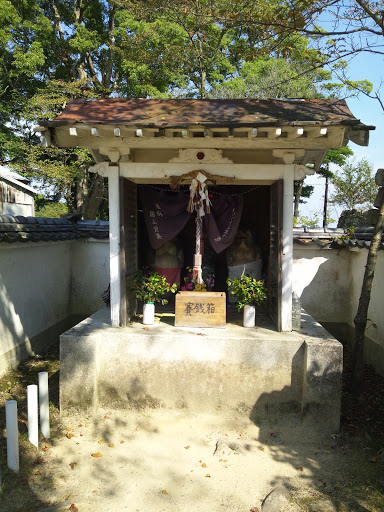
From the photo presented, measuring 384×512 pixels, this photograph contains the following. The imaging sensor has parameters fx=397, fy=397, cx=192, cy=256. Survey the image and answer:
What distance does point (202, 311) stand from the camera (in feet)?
22.3

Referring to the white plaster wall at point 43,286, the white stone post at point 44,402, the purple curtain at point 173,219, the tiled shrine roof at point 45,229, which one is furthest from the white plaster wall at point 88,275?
the white stone post at point 44,402

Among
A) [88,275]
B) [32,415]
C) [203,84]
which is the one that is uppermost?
[203,84]

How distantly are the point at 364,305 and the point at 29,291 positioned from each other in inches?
264

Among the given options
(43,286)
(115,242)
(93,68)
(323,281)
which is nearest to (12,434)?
(115,242)

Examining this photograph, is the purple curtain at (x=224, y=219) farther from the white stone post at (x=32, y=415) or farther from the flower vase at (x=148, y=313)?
the white stone post at (x=32, y=415)

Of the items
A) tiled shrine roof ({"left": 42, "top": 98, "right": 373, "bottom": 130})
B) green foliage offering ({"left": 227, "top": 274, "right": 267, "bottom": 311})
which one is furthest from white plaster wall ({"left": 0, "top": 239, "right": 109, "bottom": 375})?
green foliage offering ({"left": 227, "top": 274, "right": 267, "bottom": 311})

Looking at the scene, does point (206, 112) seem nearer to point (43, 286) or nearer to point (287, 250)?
point (287, 250)

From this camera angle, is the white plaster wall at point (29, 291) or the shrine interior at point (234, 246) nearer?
the white plaster wall at point (29, 291)

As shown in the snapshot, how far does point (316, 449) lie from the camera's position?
5.75 meters

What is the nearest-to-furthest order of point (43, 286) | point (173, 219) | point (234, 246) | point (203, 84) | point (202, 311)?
point (202, 311)
point (173, 219)
point (234, 246)
point (43, 286)
point (203, 84)

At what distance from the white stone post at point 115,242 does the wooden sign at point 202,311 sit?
1.10 m

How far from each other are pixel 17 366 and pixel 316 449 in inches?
226

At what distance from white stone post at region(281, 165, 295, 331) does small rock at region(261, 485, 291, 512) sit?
98.9 inches

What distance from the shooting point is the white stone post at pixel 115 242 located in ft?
21.9
